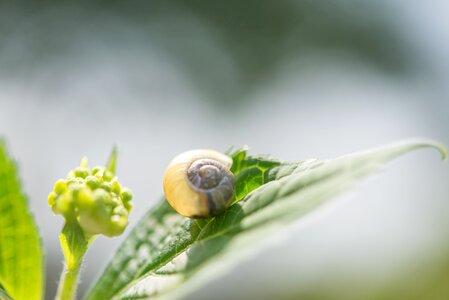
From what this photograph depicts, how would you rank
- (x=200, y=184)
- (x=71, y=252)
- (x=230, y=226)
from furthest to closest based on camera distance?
1. (x=200, y=184)
2. (x=71, y=252)
3. (x=230, y=226)

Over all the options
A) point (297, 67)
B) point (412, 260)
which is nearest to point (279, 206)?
point (412, 260)

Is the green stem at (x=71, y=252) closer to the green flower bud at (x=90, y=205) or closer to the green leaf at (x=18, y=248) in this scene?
the green flower bud at (x=90, y=205)

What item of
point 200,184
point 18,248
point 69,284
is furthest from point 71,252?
point 200,184

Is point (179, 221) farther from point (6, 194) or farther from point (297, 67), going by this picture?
point (297, 67)

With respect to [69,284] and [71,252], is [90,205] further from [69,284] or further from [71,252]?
[69,284]

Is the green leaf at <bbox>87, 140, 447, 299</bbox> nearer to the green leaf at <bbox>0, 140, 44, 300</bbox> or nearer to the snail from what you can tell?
the snail
